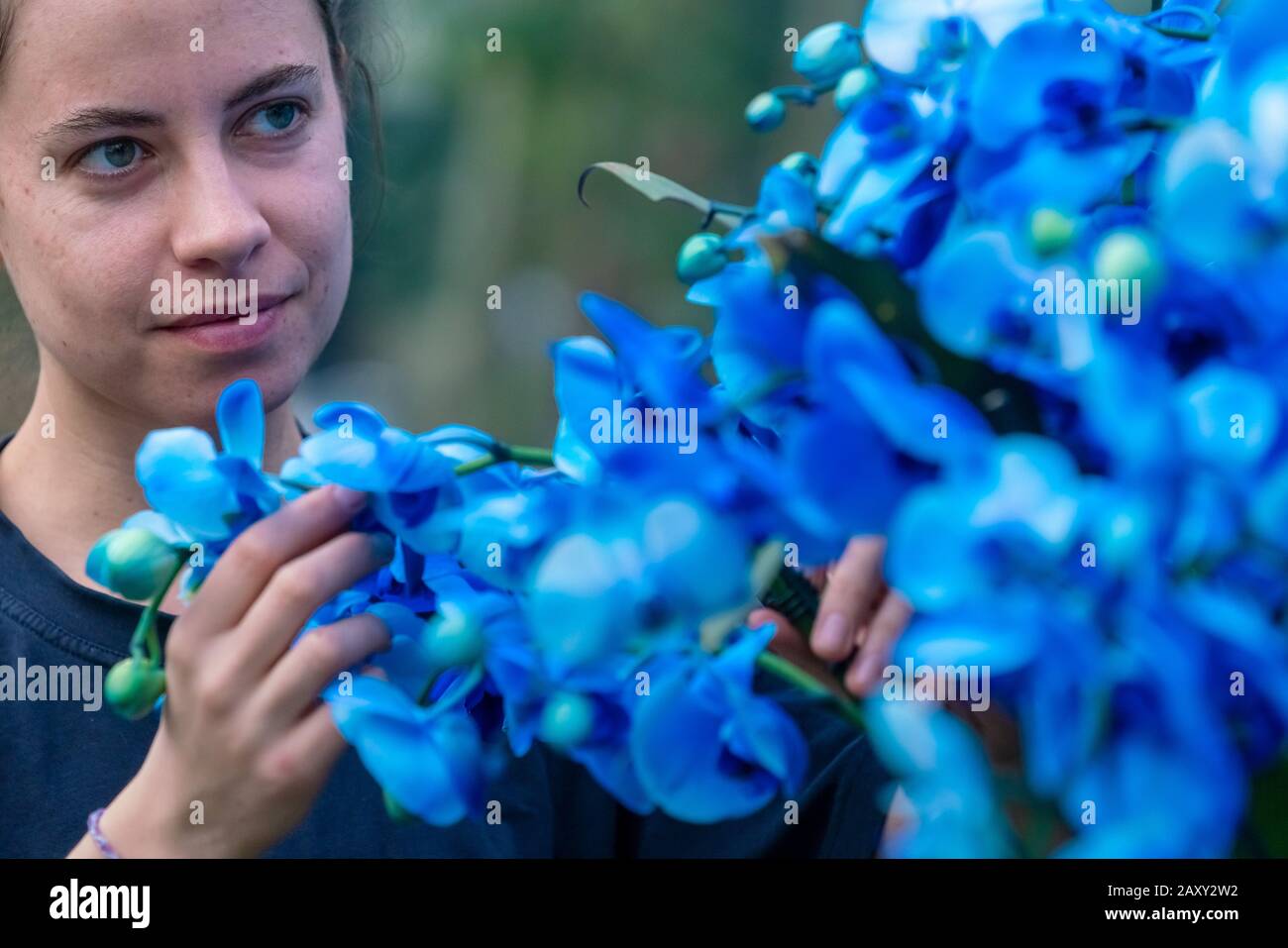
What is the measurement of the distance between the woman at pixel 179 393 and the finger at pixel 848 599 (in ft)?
0.29

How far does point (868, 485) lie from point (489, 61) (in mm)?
2624

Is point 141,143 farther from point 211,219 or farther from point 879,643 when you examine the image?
point 879,643

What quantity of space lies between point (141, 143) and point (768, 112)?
0.95ft

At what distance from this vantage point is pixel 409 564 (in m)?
0.35

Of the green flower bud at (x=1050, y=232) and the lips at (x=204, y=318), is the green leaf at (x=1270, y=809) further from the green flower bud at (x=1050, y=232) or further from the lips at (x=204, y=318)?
the lips at (x=204, y=318)

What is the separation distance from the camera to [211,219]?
53cm

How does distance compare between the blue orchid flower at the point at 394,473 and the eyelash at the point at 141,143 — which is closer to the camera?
the blue orchid flower at the point at 394,473

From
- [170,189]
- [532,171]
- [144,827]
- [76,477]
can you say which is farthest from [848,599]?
[532,171]

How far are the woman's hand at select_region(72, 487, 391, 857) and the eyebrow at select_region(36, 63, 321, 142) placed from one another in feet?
0.88

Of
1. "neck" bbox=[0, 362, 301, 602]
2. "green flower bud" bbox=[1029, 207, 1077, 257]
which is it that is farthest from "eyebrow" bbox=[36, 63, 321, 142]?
"green flower bud" bbox=[1029, 207, 1077, 257]

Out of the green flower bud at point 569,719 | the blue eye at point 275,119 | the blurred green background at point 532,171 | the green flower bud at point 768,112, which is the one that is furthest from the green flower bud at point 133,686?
the blurred green background at point 532,171

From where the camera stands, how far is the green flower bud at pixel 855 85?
13.1 inches

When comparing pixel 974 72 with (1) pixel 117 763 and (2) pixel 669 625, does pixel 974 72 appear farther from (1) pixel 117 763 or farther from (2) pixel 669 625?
(1) pixel 117 763
